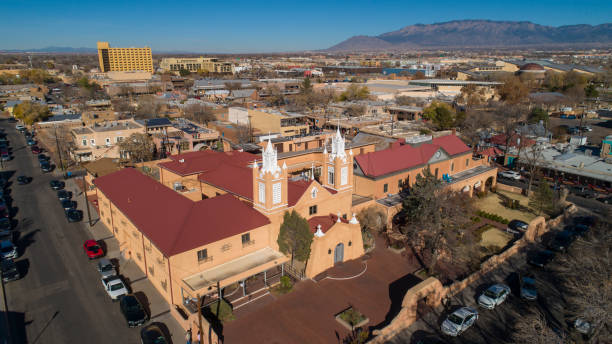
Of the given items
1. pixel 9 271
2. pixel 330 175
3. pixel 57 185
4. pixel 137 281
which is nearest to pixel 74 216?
pixel 9 271

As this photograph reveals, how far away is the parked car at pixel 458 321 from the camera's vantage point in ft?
76.0

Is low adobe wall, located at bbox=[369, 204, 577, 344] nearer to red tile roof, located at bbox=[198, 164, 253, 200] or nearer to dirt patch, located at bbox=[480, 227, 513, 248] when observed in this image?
dirt patch, located at bbox=[480, 227, 513, 248]

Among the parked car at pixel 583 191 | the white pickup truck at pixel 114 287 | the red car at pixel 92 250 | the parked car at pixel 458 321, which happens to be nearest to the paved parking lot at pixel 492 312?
the parked car at pixel 458 321

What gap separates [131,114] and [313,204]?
220 ft

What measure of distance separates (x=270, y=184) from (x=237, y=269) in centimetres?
616

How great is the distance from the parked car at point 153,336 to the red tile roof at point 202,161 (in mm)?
16162

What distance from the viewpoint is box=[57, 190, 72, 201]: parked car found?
4422cm

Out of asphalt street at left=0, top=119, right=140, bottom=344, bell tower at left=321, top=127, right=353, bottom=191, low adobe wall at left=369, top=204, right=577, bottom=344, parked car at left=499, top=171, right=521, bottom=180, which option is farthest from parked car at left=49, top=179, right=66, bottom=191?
parked car at left=499, top=171, right=521, bottom=180

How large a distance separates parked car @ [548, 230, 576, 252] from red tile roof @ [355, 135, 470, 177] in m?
14.3

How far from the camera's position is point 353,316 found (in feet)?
78.2

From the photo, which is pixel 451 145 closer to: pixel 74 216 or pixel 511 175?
pixel 511 175

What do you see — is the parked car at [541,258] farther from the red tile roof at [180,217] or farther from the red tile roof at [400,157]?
the red tile roof at [180,217]

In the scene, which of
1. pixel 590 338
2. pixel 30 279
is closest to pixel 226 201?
pixel 30 279

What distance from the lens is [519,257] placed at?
32812 mm
